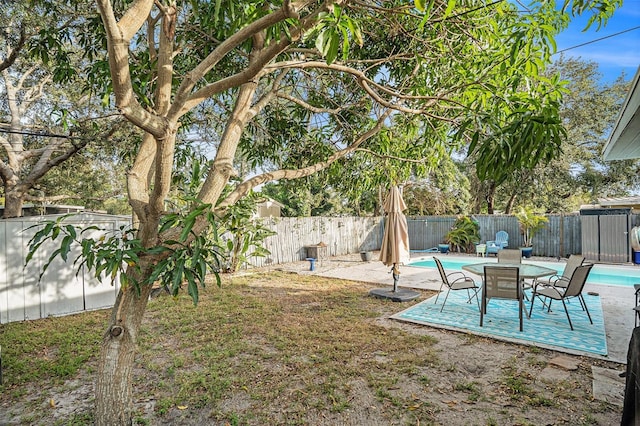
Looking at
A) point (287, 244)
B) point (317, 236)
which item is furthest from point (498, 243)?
point (287, 244)

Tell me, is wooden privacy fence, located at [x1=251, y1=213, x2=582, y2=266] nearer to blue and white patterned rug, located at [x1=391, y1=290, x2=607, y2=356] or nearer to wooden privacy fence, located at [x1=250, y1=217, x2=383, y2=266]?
wooden privacy fence, located at [x1=250, y1=217, x2=383, y2=266]

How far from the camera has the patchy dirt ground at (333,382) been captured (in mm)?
2877

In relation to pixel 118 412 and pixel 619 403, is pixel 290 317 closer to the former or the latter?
pixel 118 412

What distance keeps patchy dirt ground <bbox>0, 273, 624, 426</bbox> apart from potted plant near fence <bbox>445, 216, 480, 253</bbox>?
10.8m

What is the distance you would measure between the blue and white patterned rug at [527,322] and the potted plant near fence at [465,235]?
813cm

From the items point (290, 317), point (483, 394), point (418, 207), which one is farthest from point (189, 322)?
point (418, 207)

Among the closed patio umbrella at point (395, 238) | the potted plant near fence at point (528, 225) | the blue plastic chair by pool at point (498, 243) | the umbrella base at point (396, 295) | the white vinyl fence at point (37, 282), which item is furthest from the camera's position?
the blue plastic chair by pool at point (498, 243)

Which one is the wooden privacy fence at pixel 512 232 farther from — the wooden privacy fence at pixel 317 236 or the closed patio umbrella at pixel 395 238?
the closed patio umbrella at pixel 395 238

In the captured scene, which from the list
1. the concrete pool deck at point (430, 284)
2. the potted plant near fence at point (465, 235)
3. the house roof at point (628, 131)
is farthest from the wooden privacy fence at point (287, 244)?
the house roof at point (628, 131)

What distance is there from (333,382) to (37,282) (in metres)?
5.55

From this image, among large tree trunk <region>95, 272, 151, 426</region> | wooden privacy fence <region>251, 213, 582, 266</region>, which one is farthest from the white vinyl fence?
wooden privacy fence <region>251, 213, 582, 266</region>

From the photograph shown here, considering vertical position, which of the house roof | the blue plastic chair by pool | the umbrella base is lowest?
the umbrella base

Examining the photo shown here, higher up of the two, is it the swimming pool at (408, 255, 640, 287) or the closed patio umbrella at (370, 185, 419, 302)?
the closed patio umbrella at (370, 185, 419, 302)

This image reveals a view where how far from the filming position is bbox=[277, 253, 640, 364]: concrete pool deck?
178 inches
